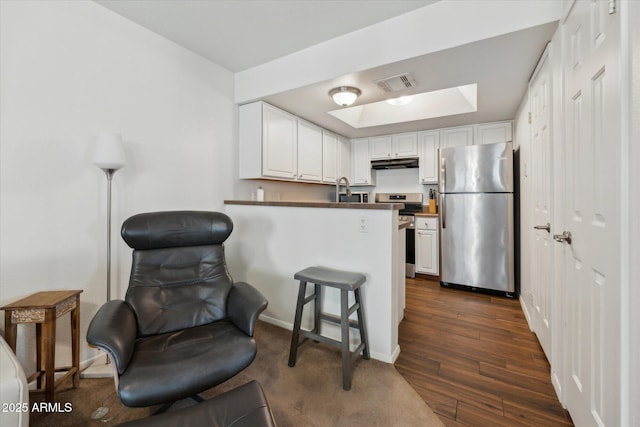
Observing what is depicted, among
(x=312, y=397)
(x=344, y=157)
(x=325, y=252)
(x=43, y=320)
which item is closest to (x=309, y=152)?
(x=344, y=157)

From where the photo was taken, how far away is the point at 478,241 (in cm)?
331

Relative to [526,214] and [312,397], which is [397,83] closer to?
[526,214]

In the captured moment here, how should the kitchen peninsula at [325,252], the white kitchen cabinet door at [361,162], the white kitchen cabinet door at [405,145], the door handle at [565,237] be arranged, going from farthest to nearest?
1. the white kitchen cabinet door at [361,162]
2. the white kitchen cabinet door at [405,145]
3. the kitchen peninsula at [325,252]
4. the door handle at [565,237]

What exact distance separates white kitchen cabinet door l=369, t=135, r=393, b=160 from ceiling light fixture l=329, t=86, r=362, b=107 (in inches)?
79.2

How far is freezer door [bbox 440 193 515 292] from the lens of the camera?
10.3 feet

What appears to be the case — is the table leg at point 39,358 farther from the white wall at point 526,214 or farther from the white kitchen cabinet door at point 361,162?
the white kitchen cabinet door at point 361,162

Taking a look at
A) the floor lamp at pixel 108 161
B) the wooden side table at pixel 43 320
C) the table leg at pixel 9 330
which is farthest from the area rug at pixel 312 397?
the table leg at pixel 9 330

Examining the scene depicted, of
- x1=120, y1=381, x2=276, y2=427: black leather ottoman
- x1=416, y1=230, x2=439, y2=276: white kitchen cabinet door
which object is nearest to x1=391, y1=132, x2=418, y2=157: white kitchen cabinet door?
Answer: x1=416, y1=230, x2=439, y2=276: white kitchen cabinet door

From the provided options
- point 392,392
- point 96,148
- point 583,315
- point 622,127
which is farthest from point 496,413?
point 96,148

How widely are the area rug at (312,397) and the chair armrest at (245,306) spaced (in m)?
0.48

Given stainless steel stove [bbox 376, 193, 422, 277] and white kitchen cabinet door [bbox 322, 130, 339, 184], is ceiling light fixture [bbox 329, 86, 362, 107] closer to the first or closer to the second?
white kitchen cabinet door [bbox 322, 130, 339, 184]

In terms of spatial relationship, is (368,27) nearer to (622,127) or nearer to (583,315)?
(622,127)

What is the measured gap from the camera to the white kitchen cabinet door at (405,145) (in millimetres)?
4332

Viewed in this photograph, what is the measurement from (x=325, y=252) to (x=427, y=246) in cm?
226
